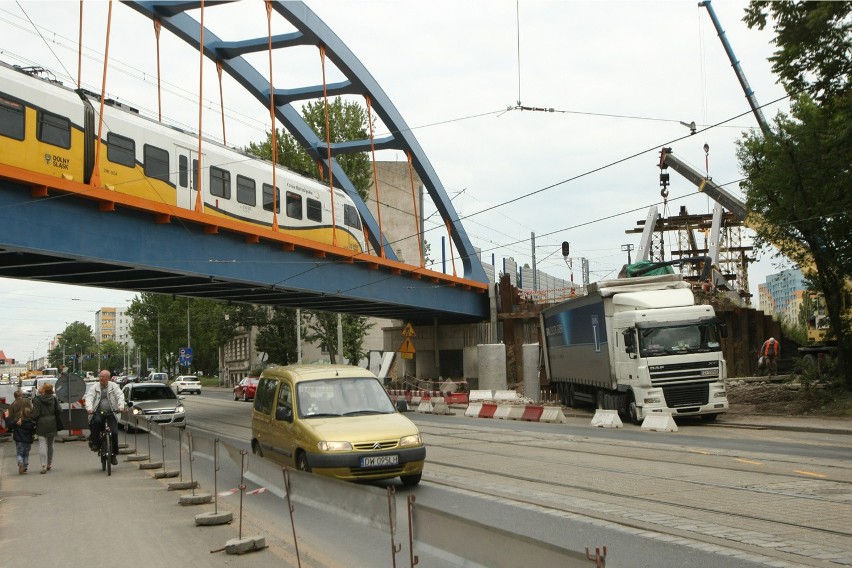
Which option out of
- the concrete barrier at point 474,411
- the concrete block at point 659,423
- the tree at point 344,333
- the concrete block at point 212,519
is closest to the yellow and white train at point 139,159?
the concrete barrier at point 474,411

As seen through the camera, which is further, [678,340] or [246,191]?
[246,191]

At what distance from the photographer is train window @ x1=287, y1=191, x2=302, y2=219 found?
101 feet

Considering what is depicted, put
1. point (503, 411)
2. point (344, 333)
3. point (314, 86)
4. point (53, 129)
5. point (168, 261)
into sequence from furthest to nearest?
point (344, 333), point (314, 86), point (503, 411), point (168, 261), point (53, 129)

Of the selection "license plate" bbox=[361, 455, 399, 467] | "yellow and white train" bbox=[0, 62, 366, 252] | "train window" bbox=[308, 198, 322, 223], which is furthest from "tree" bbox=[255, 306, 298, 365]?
"license plate" bbox=[361, 455, 399, 467]

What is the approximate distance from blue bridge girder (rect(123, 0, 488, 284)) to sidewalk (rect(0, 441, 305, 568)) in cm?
2073

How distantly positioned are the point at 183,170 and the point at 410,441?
16358 mm

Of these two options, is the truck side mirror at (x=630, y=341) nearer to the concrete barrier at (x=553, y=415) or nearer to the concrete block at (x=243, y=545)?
the concrete barrier at (x=553, y=415)

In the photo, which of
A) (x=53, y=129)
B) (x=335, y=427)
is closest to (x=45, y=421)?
(x=335, y=427)

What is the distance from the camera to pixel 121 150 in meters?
22.2

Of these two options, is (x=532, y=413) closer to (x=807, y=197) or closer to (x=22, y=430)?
(x=807, y=197)

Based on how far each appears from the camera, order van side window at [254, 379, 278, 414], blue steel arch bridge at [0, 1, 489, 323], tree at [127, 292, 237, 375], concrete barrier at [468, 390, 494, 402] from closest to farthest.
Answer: van side window at [254, 379, 278, 414] → blue steel arch bridge at [0, 1, 489, 323] → concrete barrier at [468, 390, 494, 402] → tree at [127, 292, 237, 375]

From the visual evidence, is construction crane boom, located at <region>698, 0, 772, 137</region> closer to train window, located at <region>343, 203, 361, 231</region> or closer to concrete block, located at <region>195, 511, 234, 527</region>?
A: train window, located at <region>343, 203, 361, 231</region>

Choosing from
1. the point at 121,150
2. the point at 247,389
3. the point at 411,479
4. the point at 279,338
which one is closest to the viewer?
the point at 411,479

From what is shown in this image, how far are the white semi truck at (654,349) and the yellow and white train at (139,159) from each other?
11772mm
